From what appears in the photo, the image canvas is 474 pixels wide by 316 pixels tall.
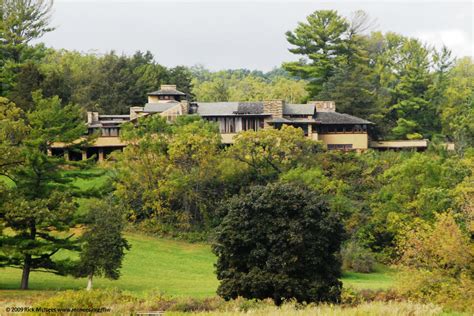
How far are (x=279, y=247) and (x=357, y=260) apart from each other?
17.2 metres

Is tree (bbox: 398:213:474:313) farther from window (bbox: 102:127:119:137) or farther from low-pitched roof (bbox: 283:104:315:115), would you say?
window (bbox: 102:127:119:137)

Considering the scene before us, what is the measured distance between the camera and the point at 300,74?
256 feet

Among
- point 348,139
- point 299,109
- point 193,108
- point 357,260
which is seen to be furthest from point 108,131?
point 357,260

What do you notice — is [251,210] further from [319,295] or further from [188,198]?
[188,198]

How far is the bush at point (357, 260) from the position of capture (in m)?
46.6

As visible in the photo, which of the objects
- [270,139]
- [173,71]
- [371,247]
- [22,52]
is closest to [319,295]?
[371,247]

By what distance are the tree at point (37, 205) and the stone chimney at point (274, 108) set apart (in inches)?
1173

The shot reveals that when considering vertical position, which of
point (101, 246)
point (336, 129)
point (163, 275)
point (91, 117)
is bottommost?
point (163, 275)

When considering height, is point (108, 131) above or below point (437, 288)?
above

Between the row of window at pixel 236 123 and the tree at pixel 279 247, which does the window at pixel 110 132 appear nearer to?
the row of window at pixel 236 123

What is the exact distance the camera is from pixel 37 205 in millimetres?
35562

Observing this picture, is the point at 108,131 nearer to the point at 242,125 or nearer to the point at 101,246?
the point at 242,125

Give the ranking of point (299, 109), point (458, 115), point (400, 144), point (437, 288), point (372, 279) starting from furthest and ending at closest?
point (458, 115) < point (400, 144) < point (299, 109) < point (372, 279) < point (437, 288)

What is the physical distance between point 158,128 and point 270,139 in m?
8.02
